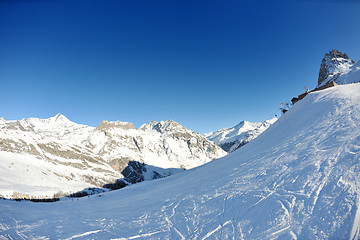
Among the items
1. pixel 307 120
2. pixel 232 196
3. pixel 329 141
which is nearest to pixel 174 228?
pixel 232 196

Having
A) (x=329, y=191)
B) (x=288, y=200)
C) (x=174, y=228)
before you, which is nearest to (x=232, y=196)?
(x=288, y=200)

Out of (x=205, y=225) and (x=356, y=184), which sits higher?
(x=356, y=184)

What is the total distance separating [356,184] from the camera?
6.39 m

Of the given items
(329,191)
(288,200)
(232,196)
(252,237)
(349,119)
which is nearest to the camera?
(252,237)

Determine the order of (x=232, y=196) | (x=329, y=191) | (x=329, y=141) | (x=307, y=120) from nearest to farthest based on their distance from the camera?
1. (x=329, y=191)
2. (x=232, y=196)
3. (x=329, y=141)
4. (x=307, y=120)

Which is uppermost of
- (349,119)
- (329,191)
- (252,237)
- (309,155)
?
(349,119)

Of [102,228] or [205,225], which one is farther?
[102,228]

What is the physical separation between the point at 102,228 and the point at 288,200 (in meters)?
9.88

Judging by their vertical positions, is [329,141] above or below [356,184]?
above

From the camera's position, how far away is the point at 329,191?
6.65 m

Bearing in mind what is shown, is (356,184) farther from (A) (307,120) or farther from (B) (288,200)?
(A) (307,120)

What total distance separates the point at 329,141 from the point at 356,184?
15.2ft

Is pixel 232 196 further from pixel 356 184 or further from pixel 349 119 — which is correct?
pixel 349 119

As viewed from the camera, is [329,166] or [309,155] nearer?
[329,166]
